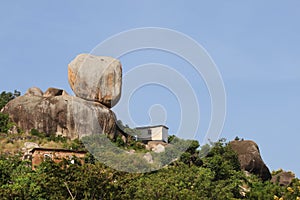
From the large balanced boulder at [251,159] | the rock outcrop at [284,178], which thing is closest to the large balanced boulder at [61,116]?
the large balanced boulder at [251,159]

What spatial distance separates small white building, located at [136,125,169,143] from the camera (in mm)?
46469

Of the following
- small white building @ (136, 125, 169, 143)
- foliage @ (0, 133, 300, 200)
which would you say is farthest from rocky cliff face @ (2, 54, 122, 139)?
small white building @ (136, 125, 169, 143)

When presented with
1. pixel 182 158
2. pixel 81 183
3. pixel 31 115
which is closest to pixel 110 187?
pixel 81 183

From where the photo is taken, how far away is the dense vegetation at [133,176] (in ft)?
81.7

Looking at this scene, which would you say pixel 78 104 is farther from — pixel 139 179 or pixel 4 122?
pixel 139 179

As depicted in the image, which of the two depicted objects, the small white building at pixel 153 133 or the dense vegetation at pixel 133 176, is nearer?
the dense vegetation at pixel 133 176

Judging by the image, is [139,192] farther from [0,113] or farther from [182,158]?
[0,113]

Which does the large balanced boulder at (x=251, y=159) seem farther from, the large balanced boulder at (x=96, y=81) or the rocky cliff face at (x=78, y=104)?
the large balanced boulder at (x=96, y=81)

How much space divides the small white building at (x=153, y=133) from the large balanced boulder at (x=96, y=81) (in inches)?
128

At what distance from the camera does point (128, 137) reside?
44875mm

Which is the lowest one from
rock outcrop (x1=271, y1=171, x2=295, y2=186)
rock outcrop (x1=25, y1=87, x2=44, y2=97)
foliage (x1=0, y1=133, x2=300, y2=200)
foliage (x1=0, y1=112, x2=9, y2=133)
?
foliage (x1=0, y1=133, x2=300, y2=200)

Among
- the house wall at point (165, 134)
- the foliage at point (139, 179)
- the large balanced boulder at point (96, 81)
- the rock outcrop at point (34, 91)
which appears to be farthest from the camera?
the house wall at point (165, 134)

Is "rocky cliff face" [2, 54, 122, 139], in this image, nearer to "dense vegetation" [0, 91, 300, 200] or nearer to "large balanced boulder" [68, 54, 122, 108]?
"large balanced boulder" [68, 54, 122, 108]

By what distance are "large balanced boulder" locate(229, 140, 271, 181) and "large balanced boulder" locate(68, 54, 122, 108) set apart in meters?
8.18
